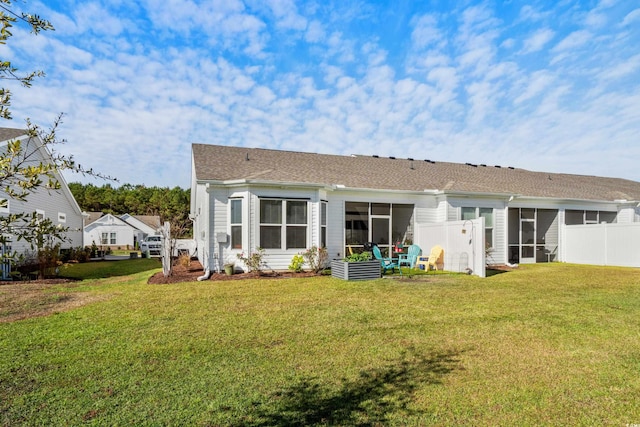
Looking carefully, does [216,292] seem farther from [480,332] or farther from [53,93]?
[480,332]

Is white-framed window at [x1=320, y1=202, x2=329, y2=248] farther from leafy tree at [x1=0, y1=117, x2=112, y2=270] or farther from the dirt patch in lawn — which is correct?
leafy tree at [x1=0, y1=117, x2=112, y2=270]

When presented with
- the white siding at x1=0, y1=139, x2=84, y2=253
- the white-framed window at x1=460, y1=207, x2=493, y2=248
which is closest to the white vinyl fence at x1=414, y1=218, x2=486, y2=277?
the white-framed window at x1=460, y1=207, x2=493, y2=248

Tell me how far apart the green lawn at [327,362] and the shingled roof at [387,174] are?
22.2 ft

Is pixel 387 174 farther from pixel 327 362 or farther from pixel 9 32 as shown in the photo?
pixel 9 32

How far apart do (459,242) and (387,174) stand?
214 inches

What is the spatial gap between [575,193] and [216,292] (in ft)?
62.2

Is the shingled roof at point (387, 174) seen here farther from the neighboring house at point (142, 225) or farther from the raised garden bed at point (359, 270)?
the neighboring house at point (142, 225)

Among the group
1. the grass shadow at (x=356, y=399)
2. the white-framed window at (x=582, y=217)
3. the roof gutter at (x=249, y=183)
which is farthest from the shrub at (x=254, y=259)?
the white-framed window at (x=582, y=217)

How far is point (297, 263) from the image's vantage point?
12.6m

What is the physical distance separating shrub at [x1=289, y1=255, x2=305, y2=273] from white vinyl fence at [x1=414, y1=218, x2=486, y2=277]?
18.2 ft

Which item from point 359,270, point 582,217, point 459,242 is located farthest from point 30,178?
point 582,217

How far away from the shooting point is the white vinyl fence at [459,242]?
12.0m

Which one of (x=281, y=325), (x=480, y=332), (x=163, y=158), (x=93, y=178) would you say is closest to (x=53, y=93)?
(x=93, y=178)

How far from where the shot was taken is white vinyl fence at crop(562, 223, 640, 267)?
584 inches
